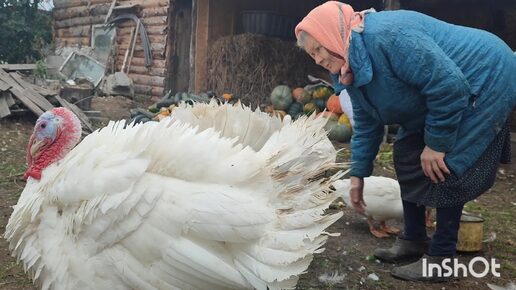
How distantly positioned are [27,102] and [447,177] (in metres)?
7.43

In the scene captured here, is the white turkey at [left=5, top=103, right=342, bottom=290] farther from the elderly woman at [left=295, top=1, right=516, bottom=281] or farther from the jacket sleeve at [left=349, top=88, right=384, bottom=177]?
the jacket sleeve at [left=349, top=88, right=384, bottom=177]

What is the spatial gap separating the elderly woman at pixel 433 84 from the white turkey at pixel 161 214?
24.1 inches

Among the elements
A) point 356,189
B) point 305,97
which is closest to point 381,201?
point 356,189

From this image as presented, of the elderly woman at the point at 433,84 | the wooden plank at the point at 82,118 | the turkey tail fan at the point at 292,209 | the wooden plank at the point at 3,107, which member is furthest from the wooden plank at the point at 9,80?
the elderly woman at the point at 433,84

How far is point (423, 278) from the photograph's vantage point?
2912mm

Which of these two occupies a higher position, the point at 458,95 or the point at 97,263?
the point at 458,95

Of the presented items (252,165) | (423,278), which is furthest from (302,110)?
(252,165)

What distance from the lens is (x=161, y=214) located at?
199 cm

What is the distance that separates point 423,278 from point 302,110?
260 inches

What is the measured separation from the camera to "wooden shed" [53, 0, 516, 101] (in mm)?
9312

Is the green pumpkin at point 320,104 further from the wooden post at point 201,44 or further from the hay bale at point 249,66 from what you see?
the wooden post at point 201,44

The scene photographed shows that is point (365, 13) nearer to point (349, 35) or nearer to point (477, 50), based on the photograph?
point (349, 35)

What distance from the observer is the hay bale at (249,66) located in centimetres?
1018

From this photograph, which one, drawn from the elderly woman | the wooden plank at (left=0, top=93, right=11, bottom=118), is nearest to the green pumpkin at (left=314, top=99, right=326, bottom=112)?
the wooden plank at (left=0, top=93, right=11, bottom=118)
